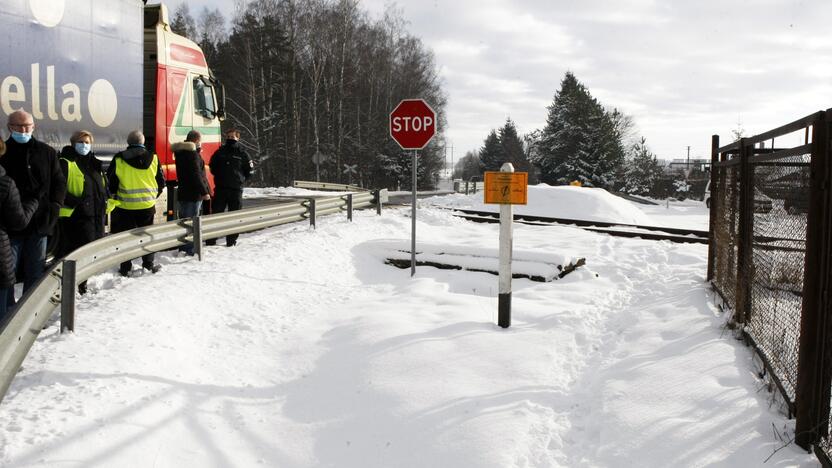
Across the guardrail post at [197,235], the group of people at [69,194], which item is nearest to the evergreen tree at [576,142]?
the group of people at [69,194]

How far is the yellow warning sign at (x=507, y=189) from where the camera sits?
6.00 metres

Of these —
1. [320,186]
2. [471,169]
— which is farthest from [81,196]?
[471,169]

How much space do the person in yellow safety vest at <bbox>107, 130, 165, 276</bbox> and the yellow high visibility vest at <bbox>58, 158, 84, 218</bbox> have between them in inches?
42.1

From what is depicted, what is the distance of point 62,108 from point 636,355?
6874 mm

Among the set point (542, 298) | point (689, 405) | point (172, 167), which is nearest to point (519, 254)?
point (542, 298)

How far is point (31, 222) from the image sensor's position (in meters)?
5.32

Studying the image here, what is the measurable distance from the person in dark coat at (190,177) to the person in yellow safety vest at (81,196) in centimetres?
210

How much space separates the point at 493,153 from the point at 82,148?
67501 mm

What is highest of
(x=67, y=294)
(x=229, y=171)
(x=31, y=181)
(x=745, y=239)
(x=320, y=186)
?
(x=320, y=186)

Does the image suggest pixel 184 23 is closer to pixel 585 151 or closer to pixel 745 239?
pixel 585 151

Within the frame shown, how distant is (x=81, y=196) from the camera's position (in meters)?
6.30

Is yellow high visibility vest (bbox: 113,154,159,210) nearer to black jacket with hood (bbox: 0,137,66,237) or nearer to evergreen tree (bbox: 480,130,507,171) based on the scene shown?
black jacket with hood (bbox: 0,137,66,237)

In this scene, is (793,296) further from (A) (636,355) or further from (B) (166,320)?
(B) (166,320)

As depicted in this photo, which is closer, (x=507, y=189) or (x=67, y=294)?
(x=67, y=294)
